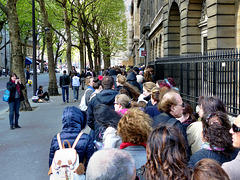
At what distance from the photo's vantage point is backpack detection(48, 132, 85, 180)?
3.54 meters

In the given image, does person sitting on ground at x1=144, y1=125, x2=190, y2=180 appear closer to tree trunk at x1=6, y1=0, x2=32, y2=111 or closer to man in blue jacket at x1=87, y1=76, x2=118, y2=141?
man in blue jacket at x1=87, y1=76, x2=118, y2=141

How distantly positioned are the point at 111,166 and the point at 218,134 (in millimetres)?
1347

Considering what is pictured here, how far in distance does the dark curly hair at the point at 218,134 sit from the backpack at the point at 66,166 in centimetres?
139

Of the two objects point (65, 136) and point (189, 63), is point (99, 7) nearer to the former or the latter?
point (189, 63)

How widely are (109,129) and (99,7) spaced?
1265 inches

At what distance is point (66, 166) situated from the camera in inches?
140

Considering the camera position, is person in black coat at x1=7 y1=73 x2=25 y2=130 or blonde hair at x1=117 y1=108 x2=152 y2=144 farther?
person in black coat at x1=7 y1=73 x2=25 y2=130

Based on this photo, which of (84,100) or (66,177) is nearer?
(66,177)

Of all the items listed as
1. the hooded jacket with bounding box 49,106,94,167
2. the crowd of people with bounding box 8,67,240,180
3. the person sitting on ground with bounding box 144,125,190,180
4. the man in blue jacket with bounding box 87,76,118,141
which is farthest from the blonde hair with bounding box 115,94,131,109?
the person sitting on ground with bounding box 144,125,190,180

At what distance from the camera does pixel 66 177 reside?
354 cm

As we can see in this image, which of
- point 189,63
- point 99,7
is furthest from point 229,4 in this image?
point 99,7

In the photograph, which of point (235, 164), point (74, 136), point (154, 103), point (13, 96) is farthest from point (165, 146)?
point (13, 96)

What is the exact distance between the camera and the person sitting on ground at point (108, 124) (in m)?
3.97

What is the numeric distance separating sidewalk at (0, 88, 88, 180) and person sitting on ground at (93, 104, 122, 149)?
2.33m
